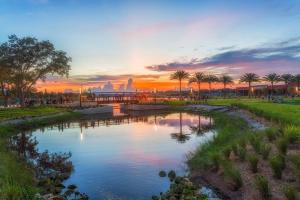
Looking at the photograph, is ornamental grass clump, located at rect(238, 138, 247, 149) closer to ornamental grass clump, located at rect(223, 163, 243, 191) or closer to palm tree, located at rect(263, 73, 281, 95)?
ornamental grass clump, located at rect(223, 163, 243, 191)

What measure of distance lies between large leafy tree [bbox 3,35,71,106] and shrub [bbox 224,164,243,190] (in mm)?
41217

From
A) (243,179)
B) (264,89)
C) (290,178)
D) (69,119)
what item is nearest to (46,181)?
(243,179)

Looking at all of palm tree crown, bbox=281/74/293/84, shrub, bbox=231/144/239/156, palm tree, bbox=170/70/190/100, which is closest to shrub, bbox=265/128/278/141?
shrub, bbox=231/144/239/156

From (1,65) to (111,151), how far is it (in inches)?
1249

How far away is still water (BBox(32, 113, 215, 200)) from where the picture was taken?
1341 centimetres

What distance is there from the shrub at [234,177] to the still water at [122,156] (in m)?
2.25

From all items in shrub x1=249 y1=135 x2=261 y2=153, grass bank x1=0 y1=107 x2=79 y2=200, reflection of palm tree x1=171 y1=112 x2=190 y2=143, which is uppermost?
shrub x1=249 y1=135 x2=261 y2=153

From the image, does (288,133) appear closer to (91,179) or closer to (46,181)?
(91,179)

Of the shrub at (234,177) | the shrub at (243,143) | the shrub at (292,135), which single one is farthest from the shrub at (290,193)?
the shrub at (243,143)

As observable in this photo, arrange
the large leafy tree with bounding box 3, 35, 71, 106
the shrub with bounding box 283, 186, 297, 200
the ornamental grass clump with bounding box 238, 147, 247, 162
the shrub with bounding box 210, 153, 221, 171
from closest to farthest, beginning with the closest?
1. the shrub with bounding box 283, 186, 297, 200
2. the ornamental grass clump with bounding box 238, 147, 247, 162
3. the shrub with bounding box 210, 153, 221, 171
4. the large leafy tree with bounding box 3, 35, 71, 106

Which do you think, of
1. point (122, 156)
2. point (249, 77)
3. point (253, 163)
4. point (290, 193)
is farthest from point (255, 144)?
point (249, 77)

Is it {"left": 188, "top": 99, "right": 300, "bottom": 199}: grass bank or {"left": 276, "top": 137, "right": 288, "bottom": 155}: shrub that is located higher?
{"left": 276, "top": 137, "right": 288, "bottom": 155}: shrub

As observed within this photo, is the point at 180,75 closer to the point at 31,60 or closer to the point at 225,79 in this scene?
the point at 225,79

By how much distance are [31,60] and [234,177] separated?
4243 cm
